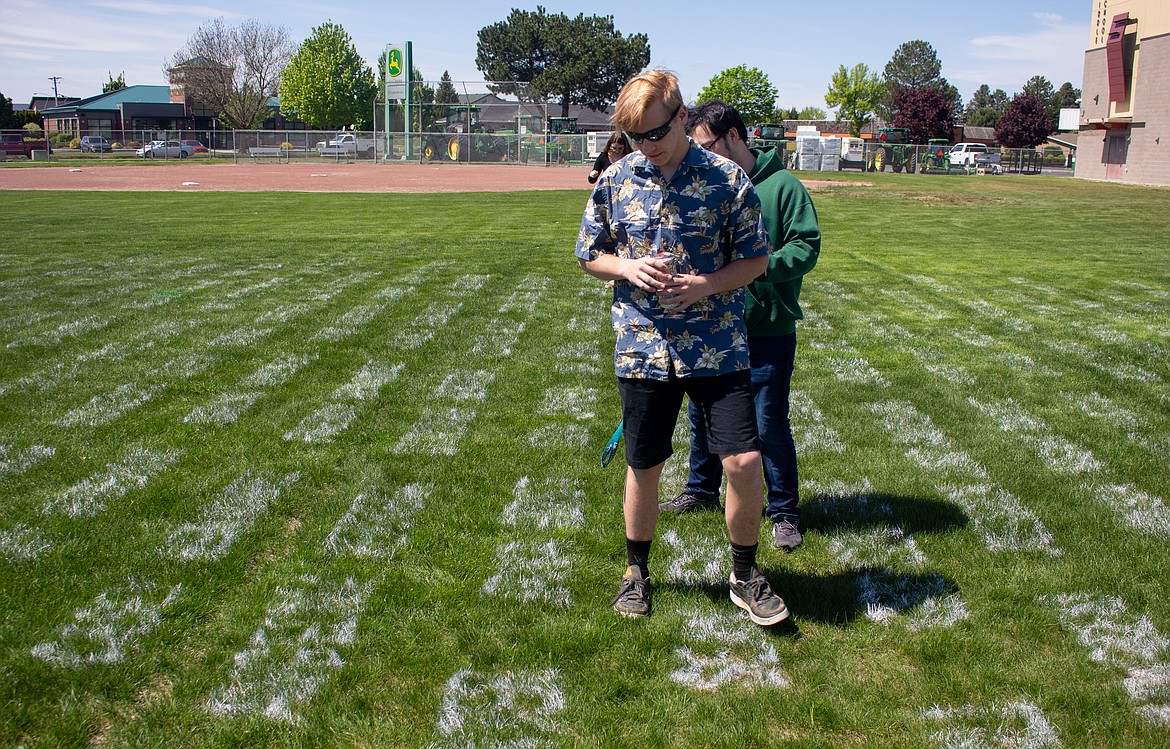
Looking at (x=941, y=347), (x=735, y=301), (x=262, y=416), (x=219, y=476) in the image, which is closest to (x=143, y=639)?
(x=219, y=476)

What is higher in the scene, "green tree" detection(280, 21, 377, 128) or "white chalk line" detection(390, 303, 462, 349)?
"green tree" detection(280, 21, 377, 128)

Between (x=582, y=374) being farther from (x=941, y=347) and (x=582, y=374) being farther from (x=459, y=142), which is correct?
(x=459, y=142)

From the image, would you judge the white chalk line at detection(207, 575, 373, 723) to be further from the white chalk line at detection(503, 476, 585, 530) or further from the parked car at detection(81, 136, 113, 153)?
the parked car at detection(81, 136, 113, 153)

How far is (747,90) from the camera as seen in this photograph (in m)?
72.4

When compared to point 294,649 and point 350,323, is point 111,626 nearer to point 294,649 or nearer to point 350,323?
point 294,649

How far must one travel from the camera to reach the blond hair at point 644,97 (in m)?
2.77

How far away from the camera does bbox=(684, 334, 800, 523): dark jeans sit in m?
3.68

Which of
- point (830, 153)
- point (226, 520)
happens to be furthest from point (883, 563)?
point (830, 153)

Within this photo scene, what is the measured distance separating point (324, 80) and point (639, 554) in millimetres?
77889

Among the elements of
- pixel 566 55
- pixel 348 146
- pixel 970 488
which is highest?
pixel 566 55

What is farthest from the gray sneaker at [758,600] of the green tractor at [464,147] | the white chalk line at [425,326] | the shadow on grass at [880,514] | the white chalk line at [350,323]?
the green tractor at [464,147]

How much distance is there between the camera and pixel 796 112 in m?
124

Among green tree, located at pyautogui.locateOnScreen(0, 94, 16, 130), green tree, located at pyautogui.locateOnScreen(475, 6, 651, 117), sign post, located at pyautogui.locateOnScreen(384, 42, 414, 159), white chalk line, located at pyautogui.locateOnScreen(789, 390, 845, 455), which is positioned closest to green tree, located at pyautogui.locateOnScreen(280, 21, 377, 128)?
green tree, located at pyautogui.locateOnScreen(475, 6, 651, 117)

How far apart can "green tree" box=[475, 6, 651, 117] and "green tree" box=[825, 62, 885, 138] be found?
1804cm
